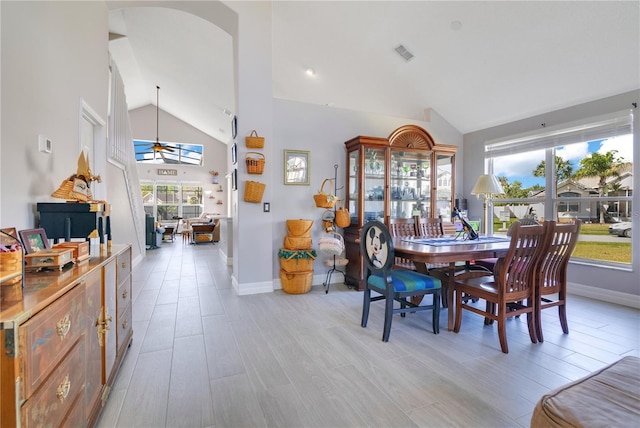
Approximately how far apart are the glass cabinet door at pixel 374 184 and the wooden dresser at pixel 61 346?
3.12m

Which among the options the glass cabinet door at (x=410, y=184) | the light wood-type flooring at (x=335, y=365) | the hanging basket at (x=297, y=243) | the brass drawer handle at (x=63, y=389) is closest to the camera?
the brass drawer handle at (x=63, y=389)

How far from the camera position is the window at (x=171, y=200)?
11.1m

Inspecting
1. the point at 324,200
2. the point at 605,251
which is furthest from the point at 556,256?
the point at 324,200

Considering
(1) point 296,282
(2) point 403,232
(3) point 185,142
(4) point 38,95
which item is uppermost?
(3) point 185,142

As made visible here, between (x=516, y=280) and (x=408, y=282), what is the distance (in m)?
0.83

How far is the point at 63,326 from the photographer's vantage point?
1040 millimetres

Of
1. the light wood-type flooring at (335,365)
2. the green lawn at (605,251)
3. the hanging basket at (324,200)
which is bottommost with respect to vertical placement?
the light wood-type flooring at (335,365)

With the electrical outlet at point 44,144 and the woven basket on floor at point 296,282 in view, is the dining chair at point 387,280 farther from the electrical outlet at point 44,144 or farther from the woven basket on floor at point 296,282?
the electrical outlet at point 44,144

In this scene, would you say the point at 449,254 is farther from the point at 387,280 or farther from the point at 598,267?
the point at 598,267

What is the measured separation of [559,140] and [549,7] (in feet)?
5.94

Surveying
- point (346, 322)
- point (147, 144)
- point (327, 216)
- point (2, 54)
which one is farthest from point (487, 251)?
point (147, 144)

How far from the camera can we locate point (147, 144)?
10.7 m

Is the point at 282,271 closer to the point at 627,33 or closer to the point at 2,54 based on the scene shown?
the point at 2,54

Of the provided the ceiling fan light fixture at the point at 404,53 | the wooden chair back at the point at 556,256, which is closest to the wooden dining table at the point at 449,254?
the wooden chair back at the point at 556,256
